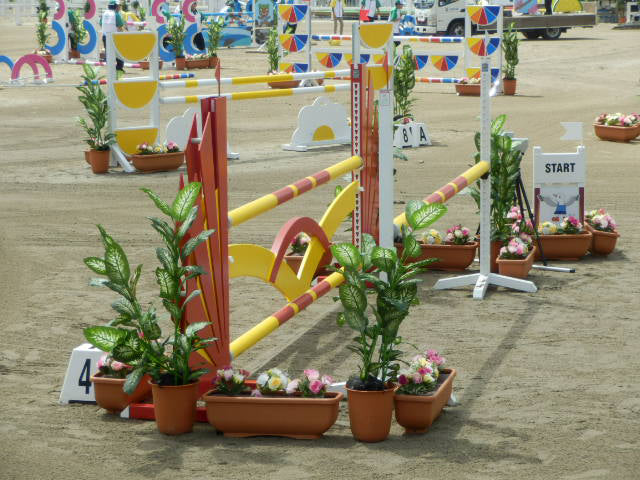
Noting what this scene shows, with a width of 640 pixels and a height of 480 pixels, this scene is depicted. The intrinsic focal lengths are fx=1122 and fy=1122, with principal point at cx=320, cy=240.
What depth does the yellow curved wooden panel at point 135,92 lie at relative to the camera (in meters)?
13.1

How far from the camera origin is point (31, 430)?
16.4ft

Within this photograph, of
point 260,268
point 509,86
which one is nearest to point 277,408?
point 260,268

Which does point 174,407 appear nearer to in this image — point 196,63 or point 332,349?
point 332,349

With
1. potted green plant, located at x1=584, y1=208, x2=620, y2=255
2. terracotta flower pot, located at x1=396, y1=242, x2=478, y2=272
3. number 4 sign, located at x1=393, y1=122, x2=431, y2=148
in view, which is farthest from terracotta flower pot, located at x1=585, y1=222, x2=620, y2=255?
number 4 sign, located at x1=393, y1=122, x2=431, y2=148

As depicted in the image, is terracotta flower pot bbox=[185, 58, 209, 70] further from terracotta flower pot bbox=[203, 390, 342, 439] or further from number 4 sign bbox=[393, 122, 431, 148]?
terracotta flower pot bbox=[203, 390, 342, 439]

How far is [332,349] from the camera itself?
20.7 ft

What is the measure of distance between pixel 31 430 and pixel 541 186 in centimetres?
518

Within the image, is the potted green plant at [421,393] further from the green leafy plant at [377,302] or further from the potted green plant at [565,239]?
the potted green plant at [565,239]

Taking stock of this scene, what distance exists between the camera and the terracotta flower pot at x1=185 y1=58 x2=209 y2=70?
2791 centimetres

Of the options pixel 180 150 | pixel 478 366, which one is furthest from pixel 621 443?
pixel 180 150

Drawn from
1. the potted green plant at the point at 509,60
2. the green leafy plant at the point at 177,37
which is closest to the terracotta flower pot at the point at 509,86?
the potted green plant at the point at 509,60

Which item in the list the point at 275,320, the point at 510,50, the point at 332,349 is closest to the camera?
the point at 275,320

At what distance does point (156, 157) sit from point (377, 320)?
8607 millimetres

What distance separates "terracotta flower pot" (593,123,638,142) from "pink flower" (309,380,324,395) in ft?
36.6
